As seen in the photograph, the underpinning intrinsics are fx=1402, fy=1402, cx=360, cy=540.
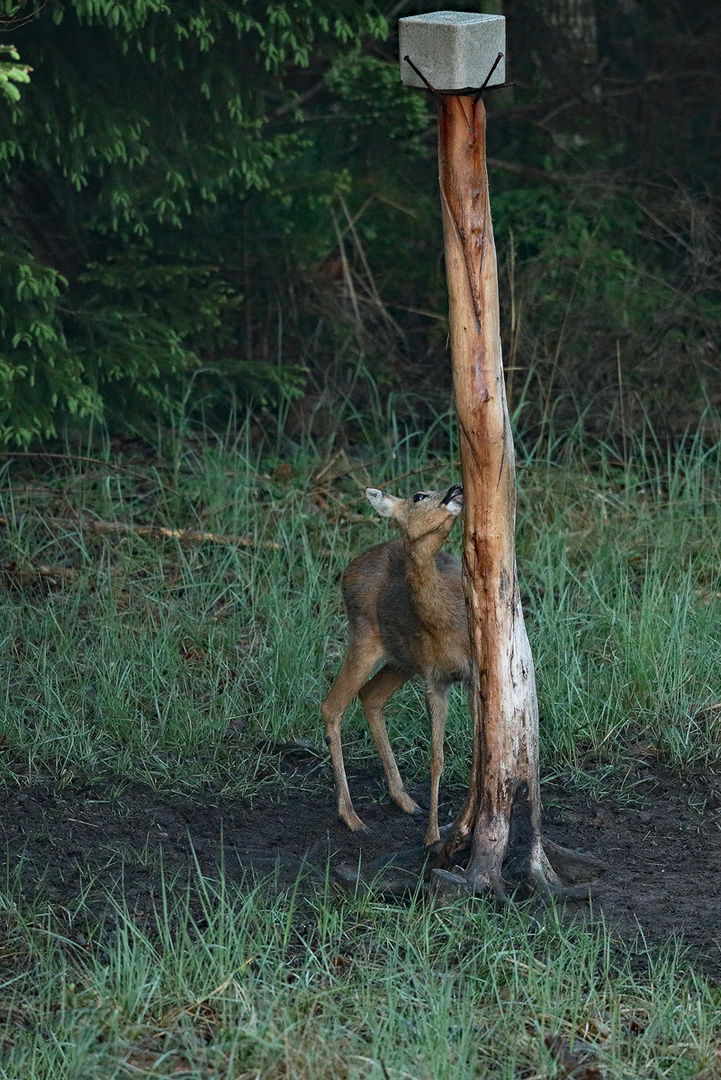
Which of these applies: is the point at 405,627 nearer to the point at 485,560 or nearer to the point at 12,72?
the point at 485,560

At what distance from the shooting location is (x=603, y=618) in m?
6.86

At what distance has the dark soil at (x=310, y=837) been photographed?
15.5 feet

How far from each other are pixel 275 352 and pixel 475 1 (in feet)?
9.04

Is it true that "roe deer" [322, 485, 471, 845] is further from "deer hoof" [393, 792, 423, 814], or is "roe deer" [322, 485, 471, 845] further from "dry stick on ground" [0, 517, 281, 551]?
"dry stick on ground" [0, 517, 281, 551]

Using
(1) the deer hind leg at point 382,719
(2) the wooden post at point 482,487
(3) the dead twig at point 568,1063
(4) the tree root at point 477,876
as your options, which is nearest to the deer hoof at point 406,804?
(1) the deer hind leg at point 382,719

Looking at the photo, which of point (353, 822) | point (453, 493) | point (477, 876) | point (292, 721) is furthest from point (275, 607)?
point (477, 876)

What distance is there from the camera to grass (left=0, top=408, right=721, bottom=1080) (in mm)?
3762

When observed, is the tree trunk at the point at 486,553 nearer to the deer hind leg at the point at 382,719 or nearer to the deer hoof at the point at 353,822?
the deer hoof at the point at 353,822

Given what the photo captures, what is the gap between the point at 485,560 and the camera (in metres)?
4.80

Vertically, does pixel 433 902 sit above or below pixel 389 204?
below

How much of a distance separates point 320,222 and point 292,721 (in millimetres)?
4696

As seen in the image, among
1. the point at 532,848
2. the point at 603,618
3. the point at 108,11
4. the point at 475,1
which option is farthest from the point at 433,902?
the point at 475,1

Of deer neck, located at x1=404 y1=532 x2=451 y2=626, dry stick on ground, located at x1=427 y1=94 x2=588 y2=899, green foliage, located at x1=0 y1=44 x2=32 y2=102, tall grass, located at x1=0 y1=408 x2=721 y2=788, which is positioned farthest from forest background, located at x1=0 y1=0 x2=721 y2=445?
dry stick on ground, located at x1=427 y1=94 x2=588 y2=899

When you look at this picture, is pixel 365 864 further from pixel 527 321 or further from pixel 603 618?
pixel 527 321
